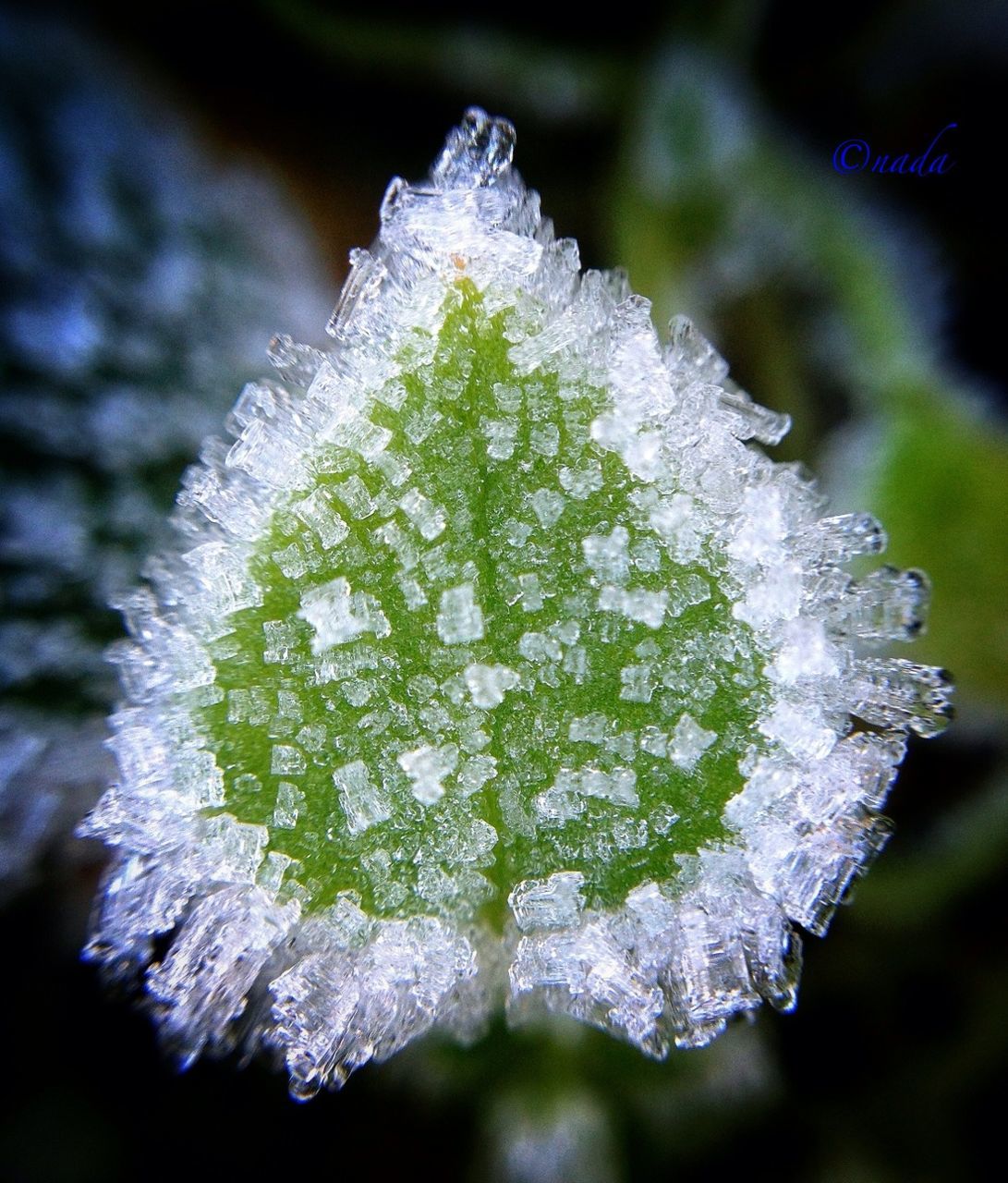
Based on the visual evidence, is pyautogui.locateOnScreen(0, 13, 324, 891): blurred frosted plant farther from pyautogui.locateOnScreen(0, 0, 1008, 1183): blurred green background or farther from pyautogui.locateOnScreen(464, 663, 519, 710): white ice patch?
pyautogui.locateOnScreen(464, 663, 519, 710): white ice patch

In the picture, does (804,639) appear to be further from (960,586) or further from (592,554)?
(960,586)

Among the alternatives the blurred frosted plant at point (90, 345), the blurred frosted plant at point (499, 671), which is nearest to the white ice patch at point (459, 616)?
the blurred frosted plant at point (499, 671)

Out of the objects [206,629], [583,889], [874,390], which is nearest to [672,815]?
[583,889]

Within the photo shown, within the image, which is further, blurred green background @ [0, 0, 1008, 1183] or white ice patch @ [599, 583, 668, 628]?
blurred green background @ [0, 0, 1008, 1183]

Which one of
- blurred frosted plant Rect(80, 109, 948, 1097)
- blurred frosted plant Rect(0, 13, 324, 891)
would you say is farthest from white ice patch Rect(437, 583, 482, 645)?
blurred frosted plant Rect(0, 13, 324, 891)

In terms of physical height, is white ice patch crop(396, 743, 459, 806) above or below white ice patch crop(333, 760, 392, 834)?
above

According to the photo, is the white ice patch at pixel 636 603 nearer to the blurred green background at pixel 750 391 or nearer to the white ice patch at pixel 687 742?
the white ice patch at pixel 687 742
